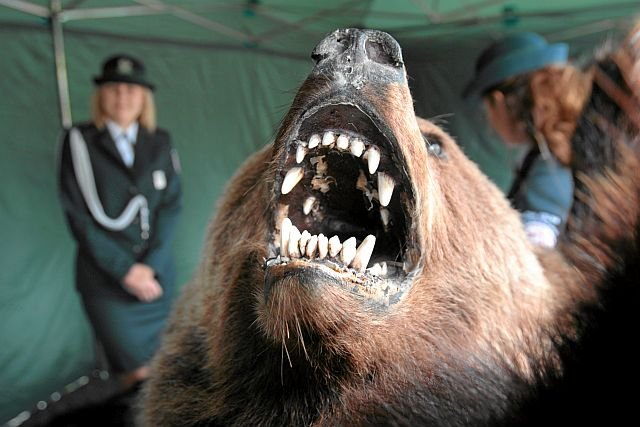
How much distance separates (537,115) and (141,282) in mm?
2533

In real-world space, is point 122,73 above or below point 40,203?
above

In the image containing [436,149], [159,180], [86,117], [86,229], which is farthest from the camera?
[86,117]

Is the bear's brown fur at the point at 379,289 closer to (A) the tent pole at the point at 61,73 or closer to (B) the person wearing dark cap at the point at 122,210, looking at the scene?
(B) the person wearing dark cap at the point at 122,210

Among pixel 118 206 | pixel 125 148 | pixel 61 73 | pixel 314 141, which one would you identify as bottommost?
pixel 314 141

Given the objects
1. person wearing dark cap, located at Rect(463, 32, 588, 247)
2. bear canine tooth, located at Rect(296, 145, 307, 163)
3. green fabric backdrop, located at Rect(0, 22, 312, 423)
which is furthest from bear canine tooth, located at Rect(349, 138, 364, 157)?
green fabric backdrop, located at Rect(0, 22, 312, 423)

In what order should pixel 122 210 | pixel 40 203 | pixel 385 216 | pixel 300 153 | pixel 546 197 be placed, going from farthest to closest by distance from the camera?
pixel 40 203 < pixel 122 210 < pixel 546 197 < pixel 385 216 < pixel 300 153

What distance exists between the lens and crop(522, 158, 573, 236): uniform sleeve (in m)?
2.12

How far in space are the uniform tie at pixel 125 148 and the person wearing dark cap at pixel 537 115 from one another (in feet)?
7.25

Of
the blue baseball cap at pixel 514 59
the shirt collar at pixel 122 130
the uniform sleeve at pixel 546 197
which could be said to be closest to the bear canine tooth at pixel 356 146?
the uniform sleeve at pixel 546 197

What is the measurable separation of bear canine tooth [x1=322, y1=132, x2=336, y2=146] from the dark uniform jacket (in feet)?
8.66

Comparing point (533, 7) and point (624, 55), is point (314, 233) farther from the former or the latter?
point (533, 7)

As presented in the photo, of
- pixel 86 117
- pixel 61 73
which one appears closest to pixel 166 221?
pixel 86 117

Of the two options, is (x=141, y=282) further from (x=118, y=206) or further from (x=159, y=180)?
(x=159, y=180)

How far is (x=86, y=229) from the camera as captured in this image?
11.0ft
